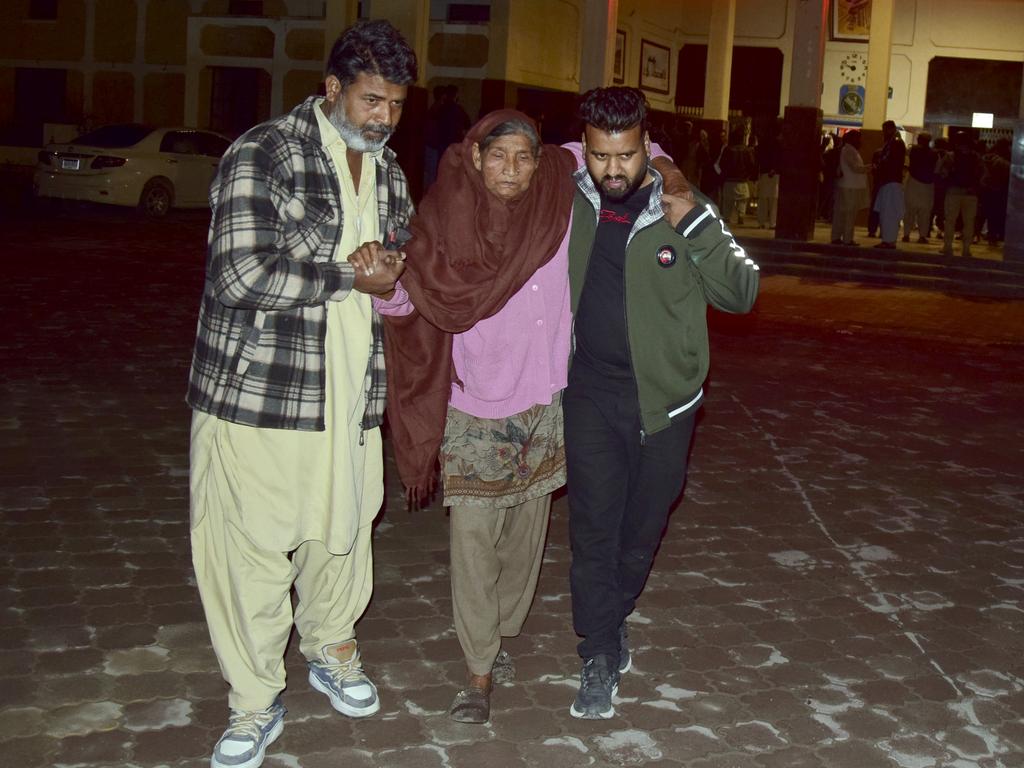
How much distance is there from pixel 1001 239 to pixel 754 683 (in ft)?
67.4

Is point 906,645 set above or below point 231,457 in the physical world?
below

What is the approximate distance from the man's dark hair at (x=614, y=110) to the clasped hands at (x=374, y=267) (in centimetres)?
72

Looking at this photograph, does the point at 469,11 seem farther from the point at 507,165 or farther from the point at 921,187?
the point at 507,165

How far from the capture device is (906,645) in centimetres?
523

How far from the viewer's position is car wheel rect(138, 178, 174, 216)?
23.1m

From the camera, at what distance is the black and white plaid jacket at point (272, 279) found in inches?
147

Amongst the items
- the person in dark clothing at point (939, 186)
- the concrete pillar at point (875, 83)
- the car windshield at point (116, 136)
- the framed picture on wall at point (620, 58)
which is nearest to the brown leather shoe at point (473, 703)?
the person in dark clothing at point (939, 186)

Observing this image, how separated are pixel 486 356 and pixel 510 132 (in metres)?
0.68

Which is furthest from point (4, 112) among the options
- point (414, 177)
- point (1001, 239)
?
point (1001, 239)

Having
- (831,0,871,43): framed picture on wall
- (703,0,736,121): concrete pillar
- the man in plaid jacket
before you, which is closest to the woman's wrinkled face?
the man in plaid jacket

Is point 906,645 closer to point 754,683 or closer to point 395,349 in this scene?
point 754,683

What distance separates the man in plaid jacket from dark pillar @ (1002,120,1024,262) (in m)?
16.9

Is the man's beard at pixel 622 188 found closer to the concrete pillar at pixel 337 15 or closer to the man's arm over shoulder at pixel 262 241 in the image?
the man's arm over shoulder at pixel 262 241

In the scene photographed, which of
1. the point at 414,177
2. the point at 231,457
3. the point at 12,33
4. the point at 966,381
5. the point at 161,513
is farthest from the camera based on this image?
the point at 12,33
